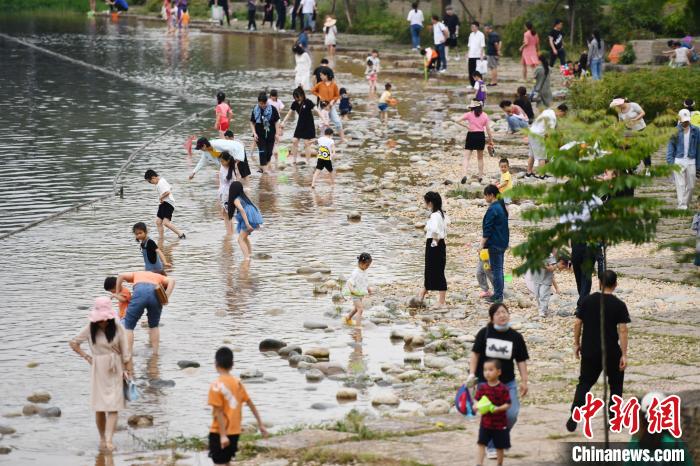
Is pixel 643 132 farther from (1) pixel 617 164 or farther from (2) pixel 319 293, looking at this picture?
(2) pixel 319 293

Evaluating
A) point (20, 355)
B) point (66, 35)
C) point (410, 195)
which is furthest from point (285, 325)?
point (66, 35)

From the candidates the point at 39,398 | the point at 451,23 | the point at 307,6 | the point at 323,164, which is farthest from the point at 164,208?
the point at 307,6

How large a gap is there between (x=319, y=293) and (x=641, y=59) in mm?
23070

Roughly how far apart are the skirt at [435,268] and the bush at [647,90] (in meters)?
12.0

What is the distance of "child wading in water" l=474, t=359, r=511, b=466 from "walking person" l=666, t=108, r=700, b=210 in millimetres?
11134

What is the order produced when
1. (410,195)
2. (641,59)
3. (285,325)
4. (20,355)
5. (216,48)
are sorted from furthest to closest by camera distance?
(216,48) → (641,59) → (410,195) → (285,325) → (20,355)

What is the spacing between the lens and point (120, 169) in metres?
26.1

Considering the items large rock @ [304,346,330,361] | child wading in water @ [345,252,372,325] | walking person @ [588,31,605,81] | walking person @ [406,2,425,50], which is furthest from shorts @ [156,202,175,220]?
walking person @ [406,2,425,50]

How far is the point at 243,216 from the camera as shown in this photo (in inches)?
734

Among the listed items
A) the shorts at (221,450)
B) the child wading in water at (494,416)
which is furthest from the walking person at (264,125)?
the child wading in water at (494,416)

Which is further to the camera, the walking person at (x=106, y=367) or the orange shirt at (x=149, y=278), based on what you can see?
the orange shirt at (x=149, y=278)

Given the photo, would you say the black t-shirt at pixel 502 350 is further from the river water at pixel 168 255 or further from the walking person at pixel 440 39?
the walking person at pixel 440 39

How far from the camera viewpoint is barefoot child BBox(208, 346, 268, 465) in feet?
33.5

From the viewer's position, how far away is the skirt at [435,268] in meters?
16.3
